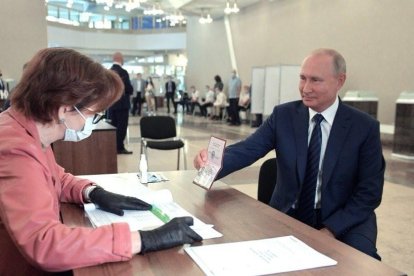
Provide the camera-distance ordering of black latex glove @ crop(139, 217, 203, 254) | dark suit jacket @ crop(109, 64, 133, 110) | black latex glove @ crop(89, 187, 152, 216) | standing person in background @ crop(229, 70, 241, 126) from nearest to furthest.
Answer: black latex glove @ crop(139, 217, 203, 254)
black latex glove @ crop(89, 187, 152, 216)
dark suit jacket @ crop(109, 64, 133, 110)
standing person in background @ crop(229, 70, 241, 126)

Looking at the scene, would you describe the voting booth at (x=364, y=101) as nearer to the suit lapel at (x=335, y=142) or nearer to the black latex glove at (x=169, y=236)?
the suit lapel at (x=335, y=142)

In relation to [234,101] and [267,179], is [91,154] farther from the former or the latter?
[234,101]

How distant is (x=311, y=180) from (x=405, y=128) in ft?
19.4

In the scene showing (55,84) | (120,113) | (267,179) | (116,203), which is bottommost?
(120,113)

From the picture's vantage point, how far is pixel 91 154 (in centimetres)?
456

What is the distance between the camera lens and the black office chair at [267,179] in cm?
236

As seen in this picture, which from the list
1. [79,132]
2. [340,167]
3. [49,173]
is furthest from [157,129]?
[49,173]

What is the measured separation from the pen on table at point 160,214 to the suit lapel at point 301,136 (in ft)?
2.60

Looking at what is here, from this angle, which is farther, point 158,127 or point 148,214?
point 158,127

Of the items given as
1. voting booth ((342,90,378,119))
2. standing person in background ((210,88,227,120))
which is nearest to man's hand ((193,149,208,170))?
voting booth ((342,90,378,119))

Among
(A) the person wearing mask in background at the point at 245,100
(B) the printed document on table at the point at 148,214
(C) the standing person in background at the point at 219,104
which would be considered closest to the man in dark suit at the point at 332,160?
(B) the printed document on table at the point at 148,214

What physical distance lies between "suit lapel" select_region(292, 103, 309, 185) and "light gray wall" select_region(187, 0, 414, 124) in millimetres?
7117

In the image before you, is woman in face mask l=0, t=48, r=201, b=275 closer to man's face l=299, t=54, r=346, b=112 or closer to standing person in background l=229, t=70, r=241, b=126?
man's face l=299, t=54, r=346, b=112

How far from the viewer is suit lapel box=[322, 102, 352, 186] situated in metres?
1.97
